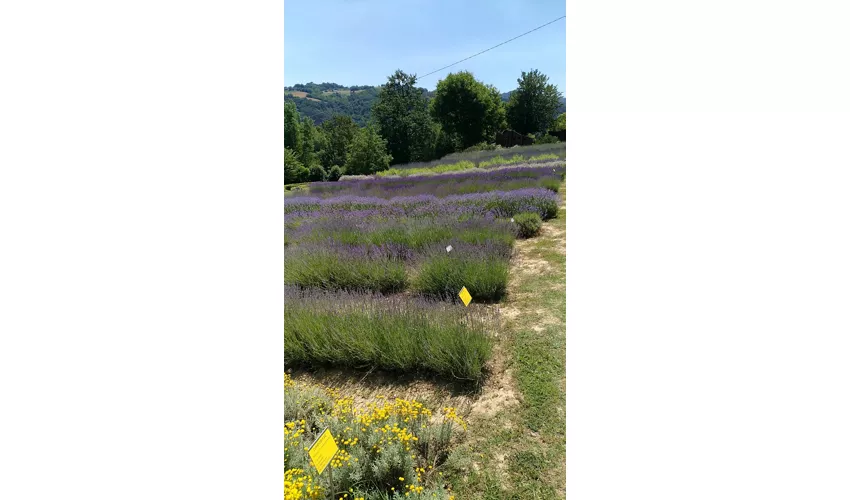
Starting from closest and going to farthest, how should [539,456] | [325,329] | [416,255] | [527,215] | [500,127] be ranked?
[539,456], [325,329], [416,255], [527,215], [500,127]

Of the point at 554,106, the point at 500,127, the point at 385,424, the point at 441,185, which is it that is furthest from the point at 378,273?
the point at 554,106

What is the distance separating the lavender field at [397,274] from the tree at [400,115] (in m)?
0.99

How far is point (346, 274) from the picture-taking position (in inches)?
124

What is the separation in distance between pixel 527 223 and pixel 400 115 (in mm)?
2269

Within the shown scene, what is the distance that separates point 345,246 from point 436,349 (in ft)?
6.48

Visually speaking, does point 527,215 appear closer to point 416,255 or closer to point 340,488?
point 416,255

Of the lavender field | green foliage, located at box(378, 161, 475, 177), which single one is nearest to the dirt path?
the lavender field

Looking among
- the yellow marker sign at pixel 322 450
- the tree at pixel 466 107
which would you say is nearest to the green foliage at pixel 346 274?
the yellow marker sign at pixel 322 450

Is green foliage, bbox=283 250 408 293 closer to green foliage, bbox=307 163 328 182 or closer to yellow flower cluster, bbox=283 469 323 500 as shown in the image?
yellow flower cluster, bbox=283 469 323 500

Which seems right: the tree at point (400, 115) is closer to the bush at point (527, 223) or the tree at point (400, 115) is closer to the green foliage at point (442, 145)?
the bush at point (527, 223)

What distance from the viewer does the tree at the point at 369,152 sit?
155 inches

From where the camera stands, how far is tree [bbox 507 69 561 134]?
21.6 metres

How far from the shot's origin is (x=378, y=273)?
10.3ft

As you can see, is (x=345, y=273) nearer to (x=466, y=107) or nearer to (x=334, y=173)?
(x=334, y=173)
